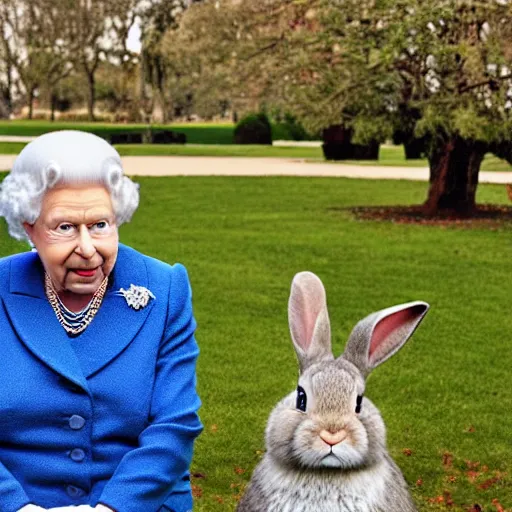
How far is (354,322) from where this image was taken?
26.7 feet

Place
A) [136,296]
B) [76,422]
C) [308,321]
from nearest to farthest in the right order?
1. [76,422]
2. [136,296]
3. [308,321]

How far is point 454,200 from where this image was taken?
50.7 ft

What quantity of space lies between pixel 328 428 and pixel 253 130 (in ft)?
103

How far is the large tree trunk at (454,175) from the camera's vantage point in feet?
49.3

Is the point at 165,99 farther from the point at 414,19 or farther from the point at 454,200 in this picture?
the point at 414,19

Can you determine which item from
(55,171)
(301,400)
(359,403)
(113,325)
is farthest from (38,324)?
(359,403)

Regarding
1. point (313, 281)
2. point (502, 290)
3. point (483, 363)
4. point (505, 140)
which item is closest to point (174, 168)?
point (505, 140)

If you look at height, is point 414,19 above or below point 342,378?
above

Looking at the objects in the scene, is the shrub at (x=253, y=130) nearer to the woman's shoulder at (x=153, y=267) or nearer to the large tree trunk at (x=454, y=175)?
the large tree trunk at (x=454, y=175)

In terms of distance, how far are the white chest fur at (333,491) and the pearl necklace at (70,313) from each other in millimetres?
685

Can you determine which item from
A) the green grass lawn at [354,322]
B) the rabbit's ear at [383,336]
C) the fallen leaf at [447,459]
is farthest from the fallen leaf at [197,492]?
the rabbit's ear at [383,336]

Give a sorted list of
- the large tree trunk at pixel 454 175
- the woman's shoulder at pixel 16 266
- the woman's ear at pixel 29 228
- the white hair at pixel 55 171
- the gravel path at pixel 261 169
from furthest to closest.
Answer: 1. the gravel path at pixel 261 169
2. the large tree trunk at pixel 454 175
3. the woman's shoulder at pixel 16 266
4. the woman's ear at pixel 29 228
5. the white hair at pixel 55 171

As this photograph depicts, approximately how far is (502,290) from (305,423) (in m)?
7.48

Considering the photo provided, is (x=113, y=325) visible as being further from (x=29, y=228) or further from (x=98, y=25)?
(x=98, y=25)
